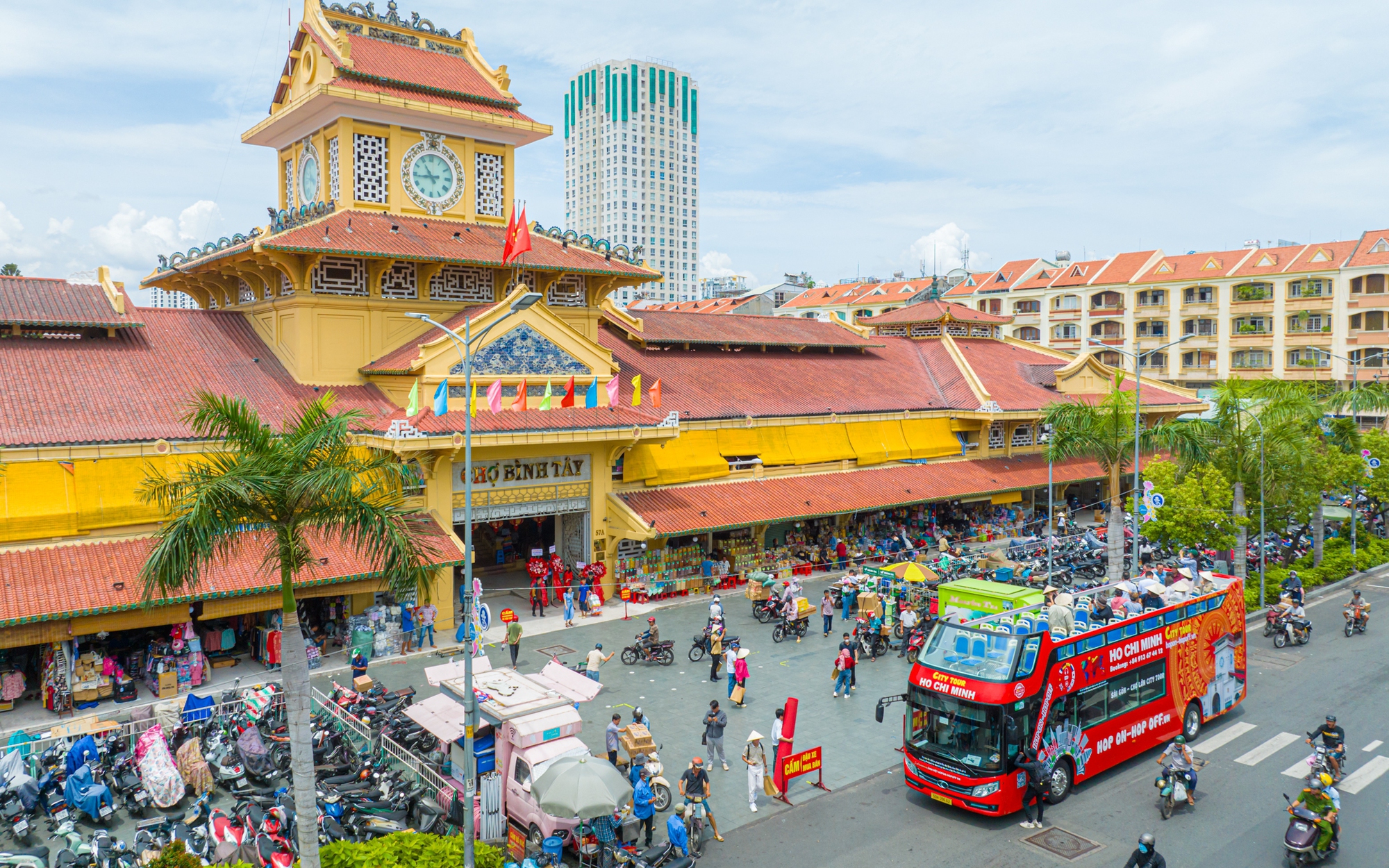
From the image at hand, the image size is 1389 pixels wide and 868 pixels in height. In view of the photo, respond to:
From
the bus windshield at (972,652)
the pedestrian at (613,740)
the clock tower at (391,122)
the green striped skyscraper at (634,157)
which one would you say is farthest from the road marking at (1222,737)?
the green striped skyscraper at (634,157)

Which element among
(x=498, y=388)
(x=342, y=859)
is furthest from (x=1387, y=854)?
(x=498, y=388)

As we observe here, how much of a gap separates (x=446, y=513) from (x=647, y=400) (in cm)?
1057

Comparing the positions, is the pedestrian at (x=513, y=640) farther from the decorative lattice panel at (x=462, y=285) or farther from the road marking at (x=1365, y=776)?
the road marking at (x=1365, y=776)

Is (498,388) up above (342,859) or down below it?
above

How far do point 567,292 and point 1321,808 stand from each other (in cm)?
2979

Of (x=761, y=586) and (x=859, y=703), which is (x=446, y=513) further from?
(x=859, y=703)

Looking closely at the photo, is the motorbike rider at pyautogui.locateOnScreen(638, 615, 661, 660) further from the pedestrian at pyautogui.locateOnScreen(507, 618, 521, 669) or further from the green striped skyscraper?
the green striped skyscraper

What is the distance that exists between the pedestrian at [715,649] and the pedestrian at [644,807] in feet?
29.0

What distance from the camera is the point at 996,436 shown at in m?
50.2

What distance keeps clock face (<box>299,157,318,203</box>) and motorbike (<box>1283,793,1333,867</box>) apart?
35926mm

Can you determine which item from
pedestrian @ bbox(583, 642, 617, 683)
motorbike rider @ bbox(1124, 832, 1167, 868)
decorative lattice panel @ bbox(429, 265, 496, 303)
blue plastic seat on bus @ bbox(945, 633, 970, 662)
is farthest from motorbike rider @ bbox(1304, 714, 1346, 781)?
decorative lattice panel @ bbox(429, 265, 496, 303)

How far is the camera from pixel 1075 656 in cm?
1867

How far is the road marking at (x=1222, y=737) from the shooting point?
21741 millimetres

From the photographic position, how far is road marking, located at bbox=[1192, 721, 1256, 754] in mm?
21741
